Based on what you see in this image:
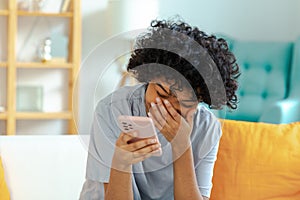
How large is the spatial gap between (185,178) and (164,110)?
31cm

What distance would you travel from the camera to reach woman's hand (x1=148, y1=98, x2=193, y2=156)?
1.22m

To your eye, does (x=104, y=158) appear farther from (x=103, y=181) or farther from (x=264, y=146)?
(x=264, y=146)

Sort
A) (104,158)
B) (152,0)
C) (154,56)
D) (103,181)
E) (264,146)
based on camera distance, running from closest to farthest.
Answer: (154,56) < (104,158) < (103,181) < (264,146) < (152,0)

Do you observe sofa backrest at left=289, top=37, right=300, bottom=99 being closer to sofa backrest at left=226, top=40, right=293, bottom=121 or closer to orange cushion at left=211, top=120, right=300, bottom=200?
sofa backrest at left=226, top=40, right=293, bottom=121

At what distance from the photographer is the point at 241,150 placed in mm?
1932

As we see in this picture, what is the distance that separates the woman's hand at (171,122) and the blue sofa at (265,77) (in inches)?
71.4

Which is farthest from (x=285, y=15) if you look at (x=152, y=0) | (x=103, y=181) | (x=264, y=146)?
(x=103, y=181)

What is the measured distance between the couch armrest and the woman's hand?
1670mm

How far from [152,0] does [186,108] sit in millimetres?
2075

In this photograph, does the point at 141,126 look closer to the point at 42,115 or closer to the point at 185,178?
the point at 185,178

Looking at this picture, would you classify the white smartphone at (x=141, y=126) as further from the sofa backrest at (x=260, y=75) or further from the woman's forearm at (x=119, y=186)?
the sofa backrest at (x=260, y=75)

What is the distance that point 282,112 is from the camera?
2.93 metres

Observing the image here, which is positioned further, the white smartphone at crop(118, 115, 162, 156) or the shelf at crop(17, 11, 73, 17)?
the shelf at crop(17, 11, 73, 17)

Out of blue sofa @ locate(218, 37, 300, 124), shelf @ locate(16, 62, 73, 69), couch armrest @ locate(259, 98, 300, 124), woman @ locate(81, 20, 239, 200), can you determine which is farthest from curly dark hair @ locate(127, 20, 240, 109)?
shelf @ locate(16, 62, 73, 69)
